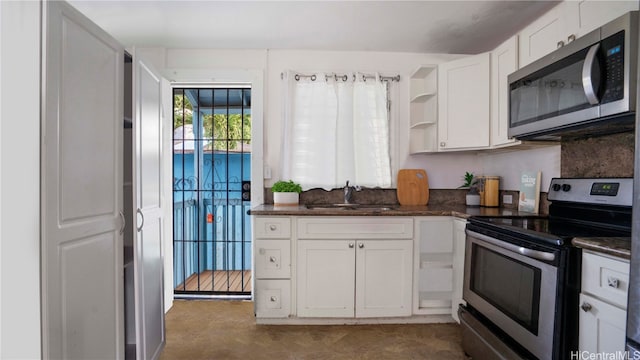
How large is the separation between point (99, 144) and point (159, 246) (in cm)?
79

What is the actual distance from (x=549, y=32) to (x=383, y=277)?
1.90 m

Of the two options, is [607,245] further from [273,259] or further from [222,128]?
[222,128]

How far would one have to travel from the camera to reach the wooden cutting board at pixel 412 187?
2.91 meters

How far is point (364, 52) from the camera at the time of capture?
2.98 meters

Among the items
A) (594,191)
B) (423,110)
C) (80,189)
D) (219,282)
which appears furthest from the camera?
(219,282)

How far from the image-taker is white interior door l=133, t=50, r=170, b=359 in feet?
5.38

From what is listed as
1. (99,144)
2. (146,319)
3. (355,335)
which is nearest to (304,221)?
(355,335)

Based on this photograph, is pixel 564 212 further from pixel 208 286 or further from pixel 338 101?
pixel 208 286

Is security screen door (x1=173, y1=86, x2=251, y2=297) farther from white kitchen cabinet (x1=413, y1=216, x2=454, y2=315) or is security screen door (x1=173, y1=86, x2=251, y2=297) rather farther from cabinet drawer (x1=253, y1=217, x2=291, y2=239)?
white kitchen cabinet (x1=413, y1=216, x2=454, y2=315)

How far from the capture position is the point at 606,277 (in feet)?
3.81

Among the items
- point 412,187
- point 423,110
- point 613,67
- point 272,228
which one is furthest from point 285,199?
point 613,67

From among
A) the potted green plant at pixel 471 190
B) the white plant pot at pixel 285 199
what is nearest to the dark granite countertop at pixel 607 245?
the potted green plant at pixel 471 190

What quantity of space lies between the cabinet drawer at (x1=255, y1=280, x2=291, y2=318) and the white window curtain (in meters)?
0.90

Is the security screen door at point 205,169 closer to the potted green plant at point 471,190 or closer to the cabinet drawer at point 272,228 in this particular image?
the cabinet drawer at point 272,228
